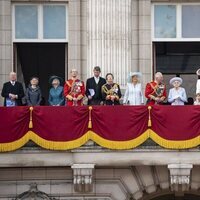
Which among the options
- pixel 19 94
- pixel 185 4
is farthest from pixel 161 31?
pixel 19 94

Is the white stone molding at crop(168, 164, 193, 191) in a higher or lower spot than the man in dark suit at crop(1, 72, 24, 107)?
lower

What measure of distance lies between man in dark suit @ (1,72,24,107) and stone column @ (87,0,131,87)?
3.37 m

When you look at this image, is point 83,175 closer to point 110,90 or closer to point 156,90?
point 110,90

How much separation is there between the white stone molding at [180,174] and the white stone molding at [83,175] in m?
2.51

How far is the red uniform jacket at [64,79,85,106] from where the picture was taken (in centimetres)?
3944

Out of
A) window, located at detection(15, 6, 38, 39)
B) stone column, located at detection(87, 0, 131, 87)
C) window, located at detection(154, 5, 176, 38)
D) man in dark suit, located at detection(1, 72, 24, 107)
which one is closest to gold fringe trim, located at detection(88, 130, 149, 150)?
man in dark suit, located at detection(1, 72, 24, 107)

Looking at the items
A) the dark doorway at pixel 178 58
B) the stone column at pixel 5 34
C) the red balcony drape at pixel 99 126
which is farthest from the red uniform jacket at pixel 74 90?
the dark doorway at pixel 178 58

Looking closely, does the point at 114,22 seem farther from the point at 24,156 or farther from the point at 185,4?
the point at 24,156

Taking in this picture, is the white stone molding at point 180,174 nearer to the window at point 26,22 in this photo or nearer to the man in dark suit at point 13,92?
the man in dark suit at point 13,92

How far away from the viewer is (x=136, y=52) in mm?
43469

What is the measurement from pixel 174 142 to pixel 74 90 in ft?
11.7

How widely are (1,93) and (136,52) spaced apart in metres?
5.46

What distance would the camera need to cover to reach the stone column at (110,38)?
42.3m

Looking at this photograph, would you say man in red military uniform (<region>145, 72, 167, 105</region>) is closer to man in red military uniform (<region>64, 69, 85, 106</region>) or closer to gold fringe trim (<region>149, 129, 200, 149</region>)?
gold fringe trim (<region>149, 129, 200, 149</region>)
